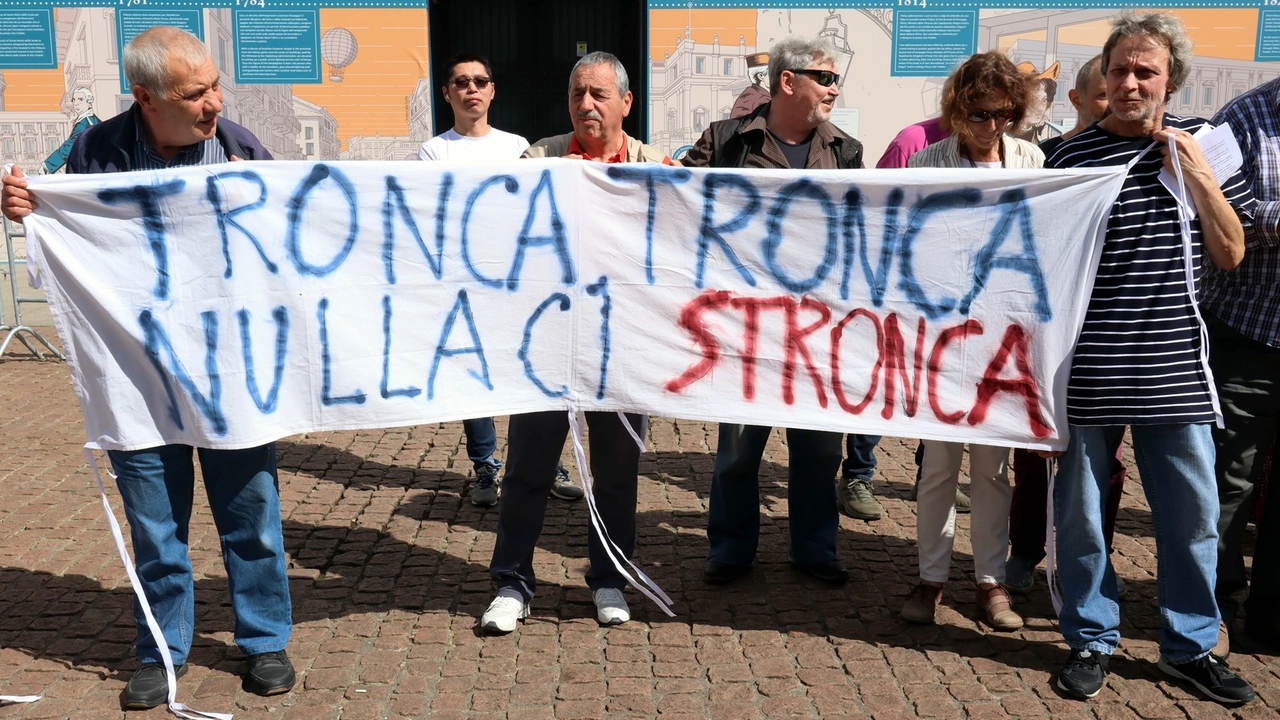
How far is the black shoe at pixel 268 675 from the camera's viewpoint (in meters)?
3.85

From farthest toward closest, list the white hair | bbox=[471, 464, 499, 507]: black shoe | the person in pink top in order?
bbox=[471, 464, 499, 507]: black shoe < the person in pink top < the white hair

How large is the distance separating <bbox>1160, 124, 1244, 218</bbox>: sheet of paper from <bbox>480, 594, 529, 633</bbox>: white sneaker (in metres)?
2.75

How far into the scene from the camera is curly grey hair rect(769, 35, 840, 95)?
4500 mm

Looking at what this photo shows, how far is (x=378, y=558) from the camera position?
5.16 metres

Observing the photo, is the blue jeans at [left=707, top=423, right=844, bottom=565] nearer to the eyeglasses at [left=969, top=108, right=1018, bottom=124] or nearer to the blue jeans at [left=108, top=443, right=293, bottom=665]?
the eyeglasses at [left=969, top=108, right=1018, bottom=124]

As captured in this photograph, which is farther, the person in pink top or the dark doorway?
the dark doorway

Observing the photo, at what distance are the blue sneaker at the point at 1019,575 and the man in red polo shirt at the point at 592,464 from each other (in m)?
1.61

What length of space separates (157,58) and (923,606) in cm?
336

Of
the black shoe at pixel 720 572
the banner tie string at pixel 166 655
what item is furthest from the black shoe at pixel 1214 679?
the banner tie string at pixel 166 655

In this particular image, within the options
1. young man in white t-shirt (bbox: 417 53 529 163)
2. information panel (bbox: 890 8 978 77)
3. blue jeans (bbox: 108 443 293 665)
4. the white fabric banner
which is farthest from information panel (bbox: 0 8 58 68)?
blue jeans (bbox: 108 443 293 665)

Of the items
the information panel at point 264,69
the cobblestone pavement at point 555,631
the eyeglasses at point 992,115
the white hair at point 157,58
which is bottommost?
the cobblestone pavement at point 555,631

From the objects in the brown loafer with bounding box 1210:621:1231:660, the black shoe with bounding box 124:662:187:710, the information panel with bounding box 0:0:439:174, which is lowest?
the black shoe with bounding box 124:662:187:710

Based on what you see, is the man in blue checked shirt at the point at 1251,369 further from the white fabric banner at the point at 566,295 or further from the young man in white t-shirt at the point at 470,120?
the young man in white t-shirt at the point at 470,120

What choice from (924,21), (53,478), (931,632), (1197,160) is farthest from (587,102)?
(924,21)
